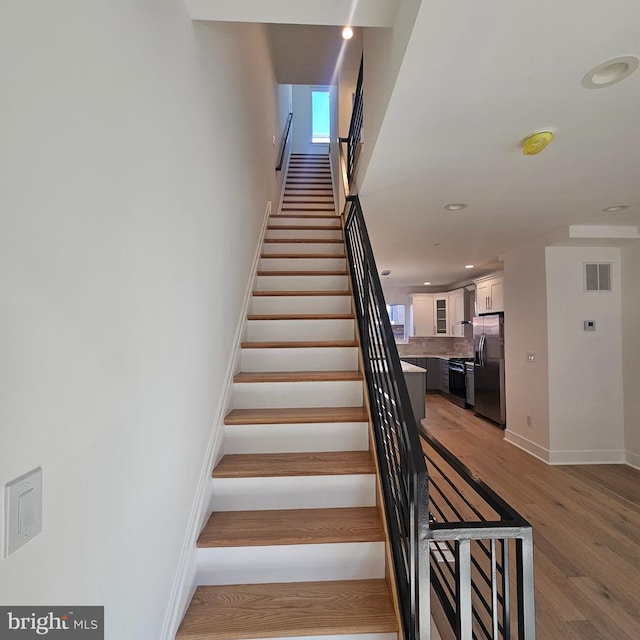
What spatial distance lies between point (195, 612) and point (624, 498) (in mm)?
3769

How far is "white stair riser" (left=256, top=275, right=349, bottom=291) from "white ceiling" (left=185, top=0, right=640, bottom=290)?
0.71 metres

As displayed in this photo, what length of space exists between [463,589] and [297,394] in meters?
1.39

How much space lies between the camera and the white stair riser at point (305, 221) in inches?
167

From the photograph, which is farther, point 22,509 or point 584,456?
point 584,456

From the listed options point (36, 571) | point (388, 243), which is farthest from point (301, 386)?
point (388, 243)

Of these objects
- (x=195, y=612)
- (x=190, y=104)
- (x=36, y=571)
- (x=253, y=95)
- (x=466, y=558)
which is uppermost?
(x=253, y=95)

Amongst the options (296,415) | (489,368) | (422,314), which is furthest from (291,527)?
(422,314)

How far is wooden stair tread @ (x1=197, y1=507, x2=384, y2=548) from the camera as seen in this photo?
5.05 feet

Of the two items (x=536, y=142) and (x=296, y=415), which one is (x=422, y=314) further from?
(x=296, y=415)

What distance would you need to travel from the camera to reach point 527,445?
4.42 metres

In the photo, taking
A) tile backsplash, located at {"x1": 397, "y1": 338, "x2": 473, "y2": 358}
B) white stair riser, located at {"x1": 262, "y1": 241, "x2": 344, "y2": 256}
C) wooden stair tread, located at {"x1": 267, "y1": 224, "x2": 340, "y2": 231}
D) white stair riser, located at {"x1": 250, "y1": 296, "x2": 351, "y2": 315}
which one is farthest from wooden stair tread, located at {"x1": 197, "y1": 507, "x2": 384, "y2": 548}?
tile backsplash, located at {"x1": 397, "y1": 338, "x2": 473, "y2": 358}

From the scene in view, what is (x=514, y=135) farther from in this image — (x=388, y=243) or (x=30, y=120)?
(x=388, y=243)

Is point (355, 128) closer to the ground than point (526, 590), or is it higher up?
higher up

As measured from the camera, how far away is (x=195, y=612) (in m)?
1.38
